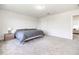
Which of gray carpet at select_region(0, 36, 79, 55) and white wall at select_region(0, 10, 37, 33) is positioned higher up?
white wall at select_region(0, 10, 37, 33)

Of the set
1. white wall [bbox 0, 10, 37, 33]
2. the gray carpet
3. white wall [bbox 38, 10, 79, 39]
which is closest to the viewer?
the gray carpet

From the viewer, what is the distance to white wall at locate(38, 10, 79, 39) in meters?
3.77

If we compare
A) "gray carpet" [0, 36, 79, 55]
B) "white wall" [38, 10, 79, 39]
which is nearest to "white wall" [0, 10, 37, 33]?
"gray carpet" [0, 36, 79, 55]

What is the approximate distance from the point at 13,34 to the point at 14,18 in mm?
891

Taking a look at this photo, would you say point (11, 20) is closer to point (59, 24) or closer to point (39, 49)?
point (39, 49)

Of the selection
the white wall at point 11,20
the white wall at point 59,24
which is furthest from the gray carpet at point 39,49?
the white wall at point 59,24

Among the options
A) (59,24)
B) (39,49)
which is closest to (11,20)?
(39,49)

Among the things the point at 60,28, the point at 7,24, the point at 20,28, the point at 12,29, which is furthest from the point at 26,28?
the point at 60,28

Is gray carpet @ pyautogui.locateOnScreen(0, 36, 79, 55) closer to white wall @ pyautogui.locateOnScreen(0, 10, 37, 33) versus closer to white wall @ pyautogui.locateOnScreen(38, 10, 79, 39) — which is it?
white wall @ pyautogui.locateOnScreen(0, 10, 37, 33)

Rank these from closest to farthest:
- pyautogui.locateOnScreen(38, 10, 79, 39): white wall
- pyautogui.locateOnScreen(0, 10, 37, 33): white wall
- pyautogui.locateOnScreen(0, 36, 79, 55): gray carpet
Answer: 1. pyautogui.locateOnScreen(0, 36, 79, 55): gray carpet
2. pyautogui.locateOnScreen(0, 10, 37, 33): white wall
3. pyautogui.locateOnScreen(38, 10, 79, 39): white wall

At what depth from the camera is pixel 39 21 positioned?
5.37 meters

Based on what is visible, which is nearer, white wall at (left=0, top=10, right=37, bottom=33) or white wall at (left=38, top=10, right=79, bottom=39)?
white wall at (left=0, top=10, right=37, bottom=33)
